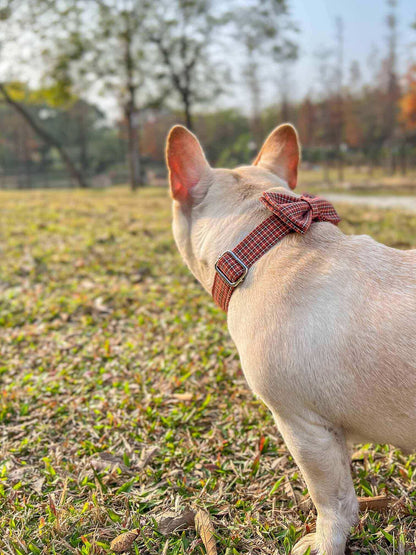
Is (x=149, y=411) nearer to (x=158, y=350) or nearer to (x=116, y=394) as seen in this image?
(x=116, y=394)

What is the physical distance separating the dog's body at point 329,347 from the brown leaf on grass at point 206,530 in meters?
0.33

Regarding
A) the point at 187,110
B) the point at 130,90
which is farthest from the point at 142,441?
the point at 130,90

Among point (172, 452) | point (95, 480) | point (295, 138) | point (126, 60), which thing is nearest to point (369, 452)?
point (172, 452)

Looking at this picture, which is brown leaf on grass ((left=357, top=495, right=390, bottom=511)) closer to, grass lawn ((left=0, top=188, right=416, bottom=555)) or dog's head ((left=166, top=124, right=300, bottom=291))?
grass lawn ((left=0, top=188, right=416, bottom=555))

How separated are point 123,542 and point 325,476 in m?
0.87

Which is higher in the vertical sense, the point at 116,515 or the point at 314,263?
the point at 314,263

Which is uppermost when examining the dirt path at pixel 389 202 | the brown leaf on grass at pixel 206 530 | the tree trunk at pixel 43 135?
the tree trunk at pixel 43 135

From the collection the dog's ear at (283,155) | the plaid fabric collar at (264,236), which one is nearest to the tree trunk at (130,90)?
the dog's ear at (283,155)

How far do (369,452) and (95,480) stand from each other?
1439mm

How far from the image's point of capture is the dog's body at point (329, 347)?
154cm

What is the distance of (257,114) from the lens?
113 ft

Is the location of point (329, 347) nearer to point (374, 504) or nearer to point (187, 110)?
point (374, 504)

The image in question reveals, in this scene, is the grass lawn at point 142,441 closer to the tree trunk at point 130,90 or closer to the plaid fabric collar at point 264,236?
the plaid fabric collar at point 264,236

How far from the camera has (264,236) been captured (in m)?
1.89
